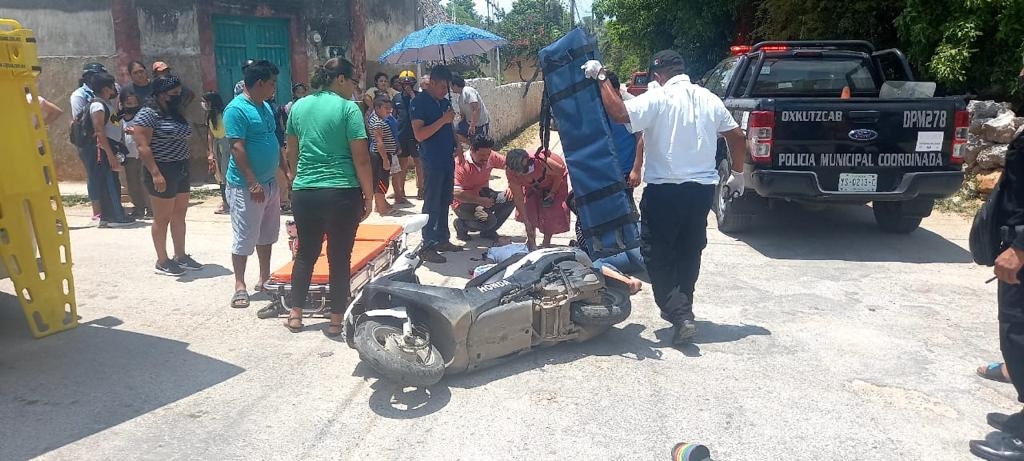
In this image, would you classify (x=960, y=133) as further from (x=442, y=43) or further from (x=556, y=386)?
(x=442, y=43)

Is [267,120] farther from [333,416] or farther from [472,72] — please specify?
[472,72]

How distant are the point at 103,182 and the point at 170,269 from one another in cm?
263

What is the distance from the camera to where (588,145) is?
441 centimetres

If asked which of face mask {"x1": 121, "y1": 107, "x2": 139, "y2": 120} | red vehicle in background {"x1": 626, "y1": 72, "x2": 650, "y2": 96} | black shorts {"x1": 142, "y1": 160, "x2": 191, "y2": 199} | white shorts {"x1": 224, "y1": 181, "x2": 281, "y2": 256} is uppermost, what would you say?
red vehicle in background {"x1": 626, "y1": 72, "x2": 650, "y2": 96}

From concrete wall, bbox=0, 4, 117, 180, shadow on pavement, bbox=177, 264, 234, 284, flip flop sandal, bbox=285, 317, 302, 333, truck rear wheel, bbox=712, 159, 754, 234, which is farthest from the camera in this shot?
concrete wall, bbox=0, 4, 117, 180

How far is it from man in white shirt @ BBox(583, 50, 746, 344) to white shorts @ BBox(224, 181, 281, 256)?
2.47 m

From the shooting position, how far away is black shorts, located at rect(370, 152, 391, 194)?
7.04 metres

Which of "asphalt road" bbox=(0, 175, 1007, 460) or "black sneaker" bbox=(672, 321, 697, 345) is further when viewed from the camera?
"black sneaker" bbox=(672, 321, 697, 345)

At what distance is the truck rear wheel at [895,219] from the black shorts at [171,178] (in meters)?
6.50

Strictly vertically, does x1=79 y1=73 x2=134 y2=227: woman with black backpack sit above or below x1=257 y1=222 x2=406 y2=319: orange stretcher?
above

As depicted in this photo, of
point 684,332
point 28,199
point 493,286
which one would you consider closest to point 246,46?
point 28,199

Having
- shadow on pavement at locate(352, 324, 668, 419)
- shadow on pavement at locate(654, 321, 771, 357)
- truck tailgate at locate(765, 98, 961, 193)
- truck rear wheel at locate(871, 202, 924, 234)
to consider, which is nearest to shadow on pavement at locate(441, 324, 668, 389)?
shadow on pavement at locate(352, 324, 668, 419)

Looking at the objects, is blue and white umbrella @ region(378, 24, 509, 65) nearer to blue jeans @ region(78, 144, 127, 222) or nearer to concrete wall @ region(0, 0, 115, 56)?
blue jeans @ region(78, 144, 127, 222)

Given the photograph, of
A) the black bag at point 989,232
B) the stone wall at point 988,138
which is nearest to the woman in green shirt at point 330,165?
the black bag at point 989,232
